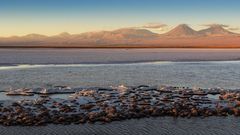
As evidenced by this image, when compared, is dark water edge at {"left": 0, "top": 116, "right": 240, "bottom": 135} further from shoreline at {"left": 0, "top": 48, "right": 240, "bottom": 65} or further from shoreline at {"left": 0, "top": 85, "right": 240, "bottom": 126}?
shoreline at {"left": 0, "top": 48, "right": 240, "bottom": 65}

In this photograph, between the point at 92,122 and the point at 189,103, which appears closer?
the point at 92,122

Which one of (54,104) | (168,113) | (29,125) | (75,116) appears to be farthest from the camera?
(54,104)

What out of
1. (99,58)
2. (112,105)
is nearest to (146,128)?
(112,105)

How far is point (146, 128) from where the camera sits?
17.4 metres

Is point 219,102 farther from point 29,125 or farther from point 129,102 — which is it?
point 29,125

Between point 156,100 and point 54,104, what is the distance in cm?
614

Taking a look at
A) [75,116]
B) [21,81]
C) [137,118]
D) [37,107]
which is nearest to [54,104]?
[37,107]

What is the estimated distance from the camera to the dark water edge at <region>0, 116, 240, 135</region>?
54.7 feet

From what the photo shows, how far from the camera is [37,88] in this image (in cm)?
2897

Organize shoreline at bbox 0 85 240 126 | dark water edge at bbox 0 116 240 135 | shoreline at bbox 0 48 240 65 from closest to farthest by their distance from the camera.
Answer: dark water edge at bbox 0 116 240 135 → shoreline at bbox 0 85 240 126 → shoreline at bbox 0 48 240 65

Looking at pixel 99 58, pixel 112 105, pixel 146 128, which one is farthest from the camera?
pixel 99 58

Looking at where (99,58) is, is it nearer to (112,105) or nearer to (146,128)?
(112,105)

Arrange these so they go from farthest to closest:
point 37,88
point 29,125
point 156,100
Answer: point 37,88 < point 156,100 < point 29,125

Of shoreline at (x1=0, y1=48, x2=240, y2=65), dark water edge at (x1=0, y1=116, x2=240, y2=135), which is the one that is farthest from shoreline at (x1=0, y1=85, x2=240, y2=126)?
shoreline at (x1=0, y1=48, x2=240, y2=65)
